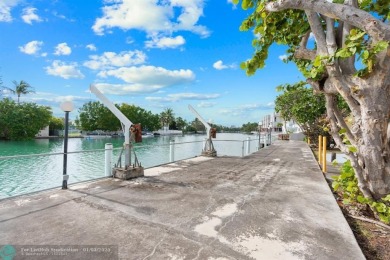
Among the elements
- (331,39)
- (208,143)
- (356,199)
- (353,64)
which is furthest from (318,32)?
(208,143)

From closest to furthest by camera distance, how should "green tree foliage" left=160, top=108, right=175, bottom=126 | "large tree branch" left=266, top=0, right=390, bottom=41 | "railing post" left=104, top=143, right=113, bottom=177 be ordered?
"large tree branch" left=266, top=0, right=390, bottom=41, "railing post" left=104, top=143, right=113, bottom=177, "green tree foliage" left=160, top=108, right=175, bottom=126

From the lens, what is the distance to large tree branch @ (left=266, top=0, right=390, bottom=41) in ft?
9.71

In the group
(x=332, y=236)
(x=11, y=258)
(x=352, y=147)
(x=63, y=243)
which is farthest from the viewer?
(x=352, y=147)

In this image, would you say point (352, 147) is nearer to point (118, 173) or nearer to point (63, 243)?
point (63, 243)

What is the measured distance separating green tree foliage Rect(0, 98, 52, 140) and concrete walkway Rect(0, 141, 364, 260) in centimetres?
4602

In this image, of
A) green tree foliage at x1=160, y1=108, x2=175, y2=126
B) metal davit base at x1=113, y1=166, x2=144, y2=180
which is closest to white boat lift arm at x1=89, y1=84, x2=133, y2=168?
metal davit base at x1=113, y1=166, x2=144, y2=180

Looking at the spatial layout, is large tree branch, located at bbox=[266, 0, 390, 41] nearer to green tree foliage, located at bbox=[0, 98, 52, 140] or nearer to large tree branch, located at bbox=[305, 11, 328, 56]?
large tree branch, located at bbox=[305, 11, 328, 56]

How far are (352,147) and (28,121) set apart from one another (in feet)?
167

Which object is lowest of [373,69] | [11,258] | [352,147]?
[11,258]

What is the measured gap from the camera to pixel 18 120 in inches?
1624

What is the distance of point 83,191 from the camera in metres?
4.98

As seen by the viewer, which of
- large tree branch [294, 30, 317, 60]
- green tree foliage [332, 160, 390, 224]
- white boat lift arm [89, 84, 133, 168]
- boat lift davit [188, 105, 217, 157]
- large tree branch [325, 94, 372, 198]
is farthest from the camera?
boat lift davit [188, 105, 217, 157]

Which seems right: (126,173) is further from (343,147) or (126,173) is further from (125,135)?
(343,147)

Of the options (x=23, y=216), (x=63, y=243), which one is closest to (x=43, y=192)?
(x=23, y=216)
